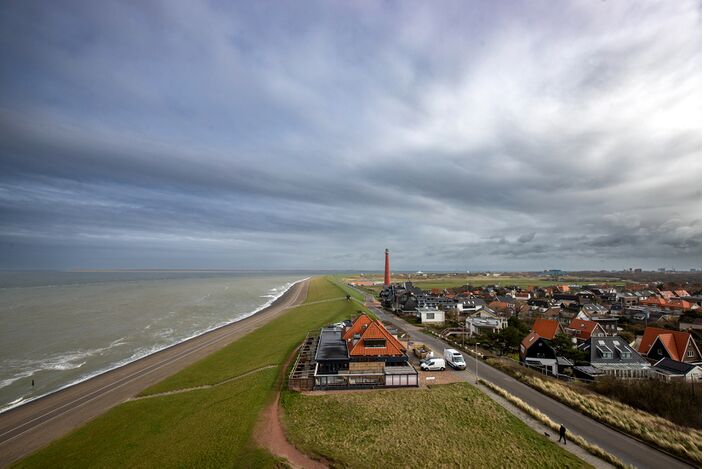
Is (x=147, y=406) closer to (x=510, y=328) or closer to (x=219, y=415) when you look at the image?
(x=219, y=415)

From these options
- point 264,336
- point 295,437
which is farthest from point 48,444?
point 264,336

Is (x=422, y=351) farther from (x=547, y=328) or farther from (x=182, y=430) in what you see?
(x=182, y=430)

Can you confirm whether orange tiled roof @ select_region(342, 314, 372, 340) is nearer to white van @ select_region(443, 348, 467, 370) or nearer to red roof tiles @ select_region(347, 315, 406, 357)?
red roof tiles @ select_region(347, 315, 406, 357)

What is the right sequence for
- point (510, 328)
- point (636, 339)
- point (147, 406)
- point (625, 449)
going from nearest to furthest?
1. point (625, 449)
2. point (147, 406)
3. point (510, 328)
4. point (636, 339)

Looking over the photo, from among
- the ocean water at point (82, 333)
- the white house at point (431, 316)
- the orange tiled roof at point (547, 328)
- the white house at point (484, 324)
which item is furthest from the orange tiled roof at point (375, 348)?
the ocean water at point (82, 333)

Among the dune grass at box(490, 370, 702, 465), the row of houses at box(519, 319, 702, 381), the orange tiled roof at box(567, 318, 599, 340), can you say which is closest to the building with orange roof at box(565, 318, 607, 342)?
the orange tiled roof at box(567, 318, 599, 340)

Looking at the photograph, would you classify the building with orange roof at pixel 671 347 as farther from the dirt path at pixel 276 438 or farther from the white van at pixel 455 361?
the dirt path at pixel 276 438
